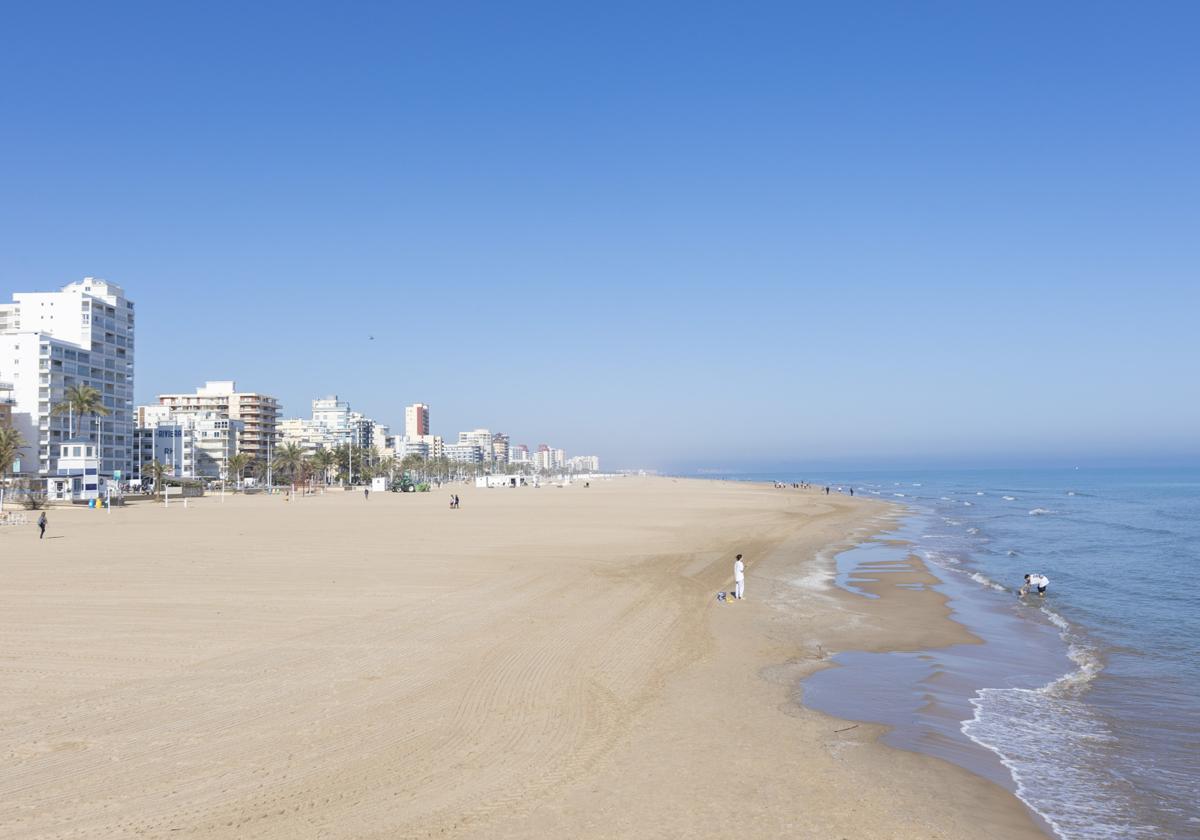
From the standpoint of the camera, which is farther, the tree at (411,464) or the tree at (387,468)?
the tree at (411,464)

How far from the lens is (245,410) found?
170625 mm

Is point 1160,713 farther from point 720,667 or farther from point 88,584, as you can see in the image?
point 88,584

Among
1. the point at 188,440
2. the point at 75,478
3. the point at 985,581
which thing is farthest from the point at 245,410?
the point at 985,581

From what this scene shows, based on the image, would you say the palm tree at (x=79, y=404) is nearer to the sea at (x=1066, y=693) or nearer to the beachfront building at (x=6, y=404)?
the beachfront building at (x=6, y=404)

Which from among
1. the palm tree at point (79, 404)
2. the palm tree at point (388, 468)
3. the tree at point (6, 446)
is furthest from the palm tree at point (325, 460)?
the tree at point (6, 446)

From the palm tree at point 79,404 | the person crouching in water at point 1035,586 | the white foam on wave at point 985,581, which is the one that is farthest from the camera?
the palm tree at point 79,404

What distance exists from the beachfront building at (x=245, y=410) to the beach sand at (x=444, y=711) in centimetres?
15479

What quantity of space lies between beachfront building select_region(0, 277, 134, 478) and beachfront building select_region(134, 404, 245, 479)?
67.5 ft

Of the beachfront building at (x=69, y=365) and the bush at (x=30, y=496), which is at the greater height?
the beachfront building at (x=69, y=365)

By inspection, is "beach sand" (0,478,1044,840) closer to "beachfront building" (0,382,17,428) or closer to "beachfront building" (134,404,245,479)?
"beachfront building" (0,382,17,428)

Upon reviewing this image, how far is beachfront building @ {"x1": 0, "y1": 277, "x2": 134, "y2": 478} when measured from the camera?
3563 inches

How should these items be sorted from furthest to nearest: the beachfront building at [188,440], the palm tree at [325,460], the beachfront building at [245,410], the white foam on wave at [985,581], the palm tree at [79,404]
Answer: the beachfront building at [245,410] < the palm tree at [325,460] < the beachfront building at [188,440] < the palm tree at [79,404] < the white foam on wave at [985,581]

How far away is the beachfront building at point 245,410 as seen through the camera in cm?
16825

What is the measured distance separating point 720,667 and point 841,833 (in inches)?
264
